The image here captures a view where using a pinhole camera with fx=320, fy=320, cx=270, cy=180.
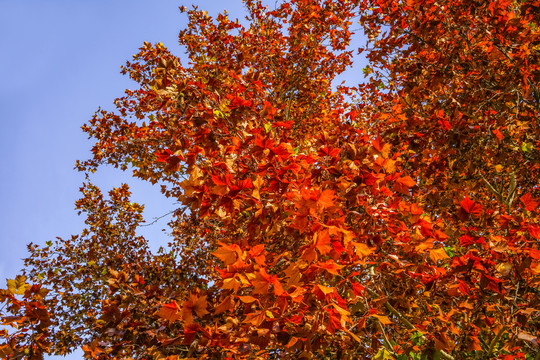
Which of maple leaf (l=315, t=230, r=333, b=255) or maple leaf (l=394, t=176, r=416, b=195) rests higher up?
maple leaf (l=394, t=176, r=416, b=195)

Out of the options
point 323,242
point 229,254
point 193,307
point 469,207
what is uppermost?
point 229,254

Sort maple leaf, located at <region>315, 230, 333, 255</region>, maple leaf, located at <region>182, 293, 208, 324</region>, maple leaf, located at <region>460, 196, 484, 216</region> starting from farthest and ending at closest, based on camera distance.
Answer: maple leaf, located at <region>460, 196, 484, 216</region> → maple leaf, located at <region>182, 293, 208, 324</region> → maple leaf, located at <region>315, 230, 333, 255</region>

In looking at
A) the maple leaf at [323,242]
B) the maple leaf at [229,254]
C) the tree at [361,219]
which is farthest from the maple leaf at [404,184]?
the maple leaf at [229,254]

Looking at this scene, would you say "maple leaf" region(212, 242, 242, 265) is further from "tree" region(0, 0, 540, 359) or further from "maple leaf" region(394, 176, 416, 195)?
"maple leaf" region(394, 176, 416, 195)

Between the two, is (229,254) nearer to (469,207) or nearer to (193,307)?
(193,307)

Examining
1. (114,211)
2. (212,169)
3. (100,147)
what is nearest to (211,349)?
(212,169)

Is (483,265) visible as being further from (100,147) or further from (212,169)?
(100,147)

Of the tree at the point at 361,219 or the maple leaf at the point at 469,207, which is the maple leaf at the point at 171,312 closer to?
the tree at the point at 361,219

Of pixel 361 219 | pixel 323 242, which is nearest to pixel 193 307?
pixel 323 242

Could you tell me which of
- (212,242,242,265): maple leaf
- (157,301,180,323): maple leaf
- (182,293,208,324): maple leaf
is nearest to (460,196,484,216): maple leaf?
(212,242,242,265): maple leaf

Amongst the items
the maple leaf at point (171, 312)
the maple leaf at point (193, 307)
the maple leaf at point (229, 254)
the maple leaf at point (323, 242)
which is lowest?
the maple leaf at point (323, 242)

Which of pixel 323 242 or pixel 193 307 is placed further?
pixel 193 307

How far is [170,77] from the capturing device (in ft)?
10.5

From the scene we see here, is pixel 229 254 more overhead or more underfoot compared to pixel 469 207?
more overhead
